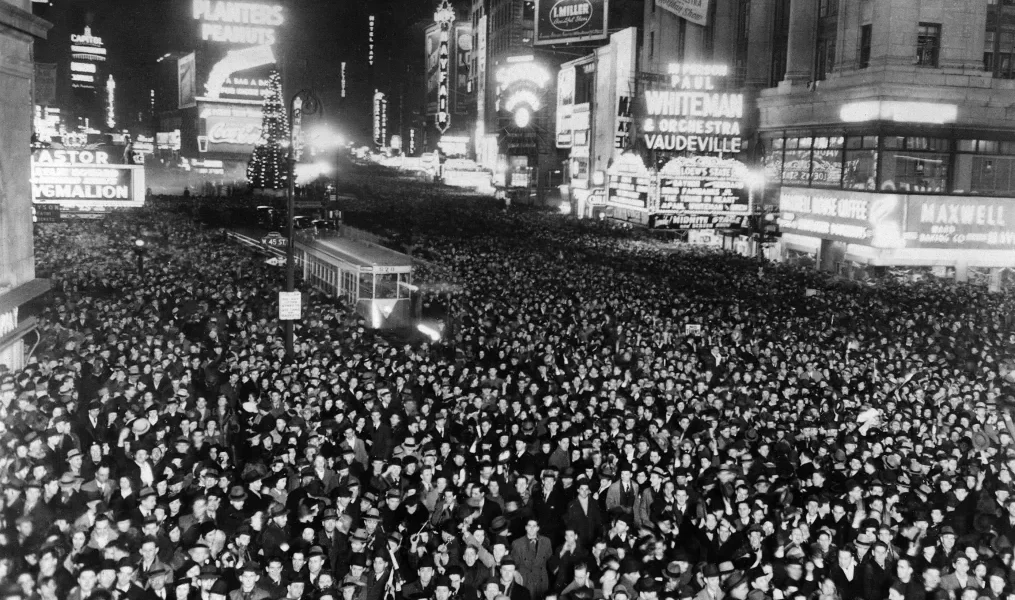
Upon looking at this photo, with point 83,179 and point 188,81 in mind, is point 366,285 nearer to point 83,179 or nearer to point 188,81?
point 83,179

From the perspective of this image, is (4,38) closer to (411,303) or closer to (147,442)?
(147,442)

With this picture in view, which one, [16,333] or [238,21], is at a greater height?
[238,21]

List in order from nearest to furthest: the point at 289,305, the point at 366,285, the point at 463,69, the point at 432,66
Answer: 1. the point at 289,305
2. the point at 366,285
3. the point at 463,69
4. the point at 432,66

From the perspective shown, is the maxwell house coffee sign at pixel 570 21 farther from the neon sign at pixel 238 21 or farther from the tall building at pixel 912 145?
the tall building at pixel 912 145

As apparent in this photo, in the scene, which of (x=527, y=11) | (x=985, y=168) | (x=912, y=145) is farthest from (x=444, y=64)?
(x=985, y=168)

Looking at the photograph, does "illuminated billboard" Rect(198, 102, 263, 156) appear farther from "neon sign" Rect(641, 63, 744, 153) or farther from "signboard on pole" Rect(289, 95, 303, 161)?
"neon sign" Rect(641, 63, 744, 153)

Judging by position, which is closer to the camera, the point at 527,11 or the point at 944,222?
the point at 944,222

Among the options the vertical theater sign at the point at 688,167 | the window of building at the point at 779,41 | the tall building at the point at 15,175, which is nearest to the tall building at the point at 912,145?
the vertical theater sign at the point at 688,167
